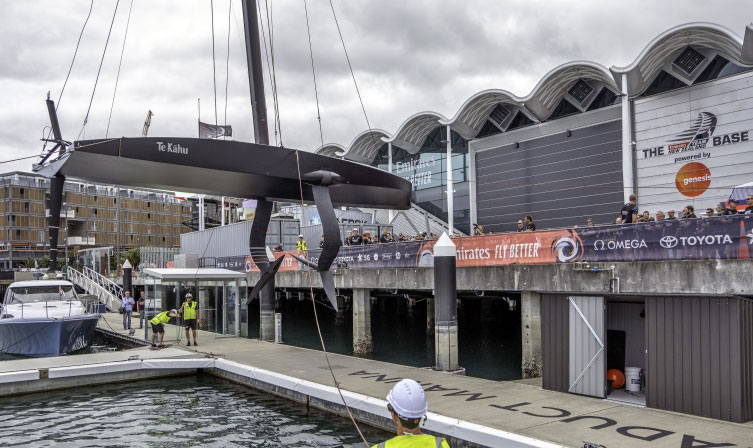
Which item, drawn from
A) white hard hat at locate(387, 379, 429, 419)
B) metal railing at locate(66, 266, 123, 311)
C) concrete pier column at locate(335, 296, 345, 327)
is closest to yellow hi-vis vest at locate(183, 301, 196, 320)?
concrete pier column at locate(335, 296, 345, 327)

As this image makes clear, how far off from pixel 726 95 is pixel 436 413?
23.5 m

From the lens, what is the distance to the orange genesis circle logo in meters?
28.0

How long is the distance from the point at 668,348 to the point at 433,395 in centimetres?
468

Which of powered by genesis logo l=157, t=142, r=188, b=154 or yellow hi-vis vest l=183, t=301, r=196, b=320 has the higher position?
powered by genesis logo l=157, t=142, r=188, b=154

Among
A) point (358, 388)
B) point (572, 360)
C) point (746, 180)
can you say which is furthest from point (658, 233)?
point (746, 180)

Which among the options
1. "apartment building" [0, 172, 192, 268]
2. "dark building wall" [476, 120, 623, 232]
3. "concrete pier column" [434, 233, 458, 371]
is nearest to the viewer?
"concrete pier column" [434, 233, 458, 371]

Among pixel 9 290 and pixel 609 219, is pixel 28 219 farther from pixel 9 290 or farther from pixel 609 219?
pixel 609 219

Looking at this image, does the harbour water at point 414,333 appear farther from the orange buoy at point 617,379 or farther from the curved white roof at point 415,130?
the curved white roof at point 415,130

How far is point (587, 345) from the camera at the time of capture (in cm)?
1323

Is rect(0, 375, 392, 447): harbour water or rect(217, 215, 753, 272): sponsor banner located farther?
rect(217, 215, 753, 272): sponsor banner

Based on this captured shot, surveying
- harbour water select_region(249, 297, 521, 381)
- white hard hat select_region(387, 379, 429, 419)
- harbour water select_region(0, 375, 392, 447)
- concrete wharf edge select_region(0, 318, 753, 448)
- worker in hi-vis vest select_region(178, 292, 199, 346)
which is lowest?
harbour water select_region(249, 297, 521, 381)

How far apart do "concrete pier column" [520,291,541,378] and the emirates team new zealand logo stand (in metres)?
16.1

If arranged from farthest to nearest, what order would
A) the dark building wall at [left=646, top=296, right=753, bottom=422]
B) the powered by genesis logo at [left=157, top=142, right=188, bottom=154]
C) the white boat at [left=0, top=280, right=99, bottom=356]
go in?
the white boat at [left=0, top=280, right=99, bottom=356], the dark building wall at [left=646, top=296, right=753, bottom=422], the powered by genesis logo at [left=157, top=142, right=188, bottom=154]

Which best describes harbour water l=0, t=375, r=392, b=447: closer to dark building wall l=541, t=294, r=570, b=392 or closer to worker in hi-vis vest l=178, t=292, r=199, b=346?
dark building wall l=541, t=294, r=570, b=392
